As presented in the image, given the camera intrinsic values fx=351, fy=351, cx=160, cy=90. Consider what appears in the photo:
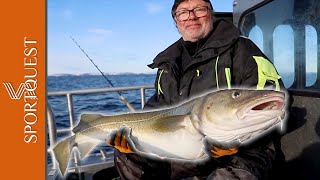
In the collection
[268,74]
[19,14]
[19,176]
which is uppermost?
[19,14]

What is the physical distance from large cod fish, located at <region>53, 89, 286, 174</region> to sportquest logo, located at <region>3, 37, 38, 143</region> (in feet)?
5.65

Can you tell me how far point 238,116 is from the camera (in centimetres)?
236

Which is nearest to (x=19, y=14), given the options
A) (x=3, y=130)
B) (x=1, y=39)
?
(x=1, y=39)

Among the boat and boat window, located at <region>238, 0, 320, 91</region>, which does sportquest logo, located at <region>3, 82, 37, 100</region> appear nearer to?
the boat

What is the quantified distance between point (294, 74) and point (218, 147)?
1.75 metres

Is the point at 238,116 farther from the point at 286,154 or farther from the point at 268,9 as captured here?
the point at 268,9

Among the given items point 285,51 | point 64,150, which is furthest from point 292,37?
Answer: point 64,150

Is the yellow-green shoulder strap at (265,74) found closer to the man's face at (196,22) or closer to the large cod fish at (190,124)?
the large cod fish at (190,124)

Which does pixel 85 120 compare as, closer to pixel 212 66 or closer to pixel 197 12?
pixel 212 66

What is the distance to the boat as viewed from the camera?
3.47 metres

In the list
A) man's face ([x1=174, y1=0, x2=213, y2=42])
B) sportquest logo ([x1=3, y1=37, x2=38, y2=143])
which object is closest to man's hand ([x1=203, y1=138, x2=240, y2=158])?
man's face ([x1=174, y1=0, x2=213, y2=42])

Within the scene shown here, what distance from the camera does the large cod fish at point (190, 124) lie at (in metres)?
2.26

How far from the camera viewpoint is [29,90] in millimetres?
5035

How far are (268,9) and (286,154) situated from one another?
1762 millimetres
